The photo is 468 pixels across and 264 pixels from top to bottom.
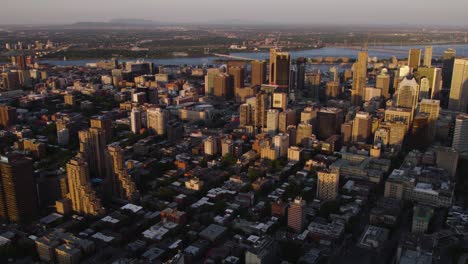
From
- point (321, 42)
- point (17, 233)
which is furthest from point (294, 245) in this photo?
point (321, 42)

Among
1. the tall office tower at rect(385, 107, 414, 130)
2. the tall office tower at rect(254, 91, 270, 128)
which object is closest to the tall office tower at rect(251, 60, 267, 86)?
the tall office tower at rect(254, 91, 270, 128)

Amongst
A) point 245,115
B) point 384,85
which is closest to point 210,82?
point 245,115

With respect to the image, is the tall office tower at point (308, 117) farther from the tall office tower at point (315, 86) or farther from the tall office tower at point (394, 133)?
the tall office tower at point (315, 86)

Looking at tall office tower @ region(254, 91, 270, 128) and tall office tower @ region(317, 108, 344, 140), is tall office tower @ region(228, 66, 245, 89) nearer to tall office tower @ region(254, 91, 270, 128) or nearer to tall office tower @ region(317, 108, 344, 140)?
tall office tower @ region(254, 91, 270, 128)

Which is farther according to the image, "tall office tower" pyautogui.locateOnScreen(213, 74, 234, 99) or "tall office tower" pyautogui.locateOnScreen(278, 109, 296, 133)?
"tall office tower" pyautogui.locateOnScreen(213, 74, 234, 99)

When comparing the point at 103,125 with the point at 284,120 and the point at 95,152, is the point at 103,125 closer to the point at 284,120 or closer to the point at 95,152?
the point at 95,152

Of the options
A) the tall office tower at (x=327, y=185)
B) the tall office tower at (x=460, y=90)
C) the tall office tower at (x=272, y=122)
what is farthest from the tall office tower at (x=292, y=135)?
the tall office tower at (x=460, y=90)
